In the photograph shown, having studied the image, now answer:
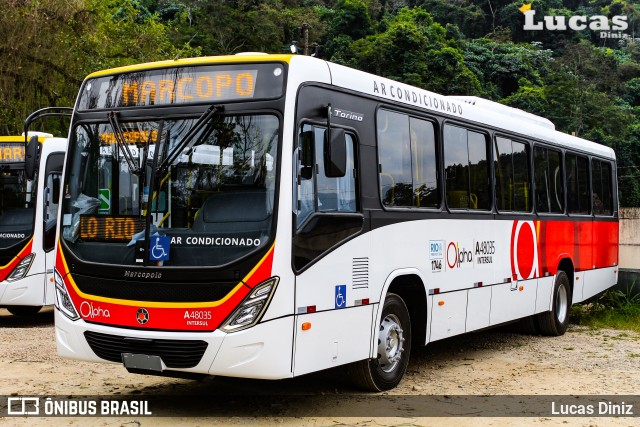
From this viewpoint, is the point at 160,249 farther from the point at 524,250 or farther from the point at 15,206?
the point at 15,206

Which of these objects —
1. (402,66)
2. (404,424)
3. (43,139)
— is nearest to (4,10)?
(43,139)

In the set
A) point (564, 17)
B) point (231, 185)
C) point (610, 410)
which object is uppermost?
point (564, 17)

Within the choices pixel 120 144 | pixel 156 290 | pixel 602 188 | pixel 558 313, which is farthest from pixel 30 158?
pixel 602 188

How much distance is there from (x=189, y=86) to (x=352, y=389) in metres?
3.32

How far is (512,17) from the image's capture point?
11300 cm

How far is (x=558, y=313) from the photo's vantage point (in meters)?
13.1

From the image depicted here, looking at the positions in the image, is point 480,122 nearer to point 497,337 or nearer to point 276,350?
point 497,337

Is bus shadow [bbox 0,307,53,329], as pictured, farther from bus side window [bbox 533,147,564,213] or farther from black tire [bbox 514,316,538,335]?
bus side window [bbox 533,147,564,213]

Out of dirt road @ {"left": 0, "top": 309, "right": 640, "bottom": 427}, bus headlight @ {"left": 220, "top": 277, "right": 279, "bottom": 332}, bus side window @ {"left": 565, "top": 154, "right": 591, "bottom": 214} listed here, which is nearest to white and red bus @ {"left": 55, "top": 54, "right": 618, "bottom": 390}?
bus headlight @ {"left": 220, "top": 277, "right": 279, "bottom": 332}

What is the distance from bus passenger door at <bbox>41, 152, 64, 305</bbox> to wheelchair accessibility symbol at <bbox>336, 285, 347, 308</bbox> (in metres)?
7.21

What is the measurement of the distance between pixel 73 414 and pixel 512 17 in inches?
4429

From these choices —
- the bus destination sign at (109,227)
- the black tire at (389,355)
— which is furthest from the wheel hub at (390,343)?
the bus destination sign at (109,227)

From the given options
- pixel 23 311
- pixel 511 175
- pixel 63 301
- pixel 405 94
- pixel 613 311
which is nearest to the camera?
pixel 63 301

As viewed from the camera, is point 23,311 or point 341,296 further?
point 23,311
